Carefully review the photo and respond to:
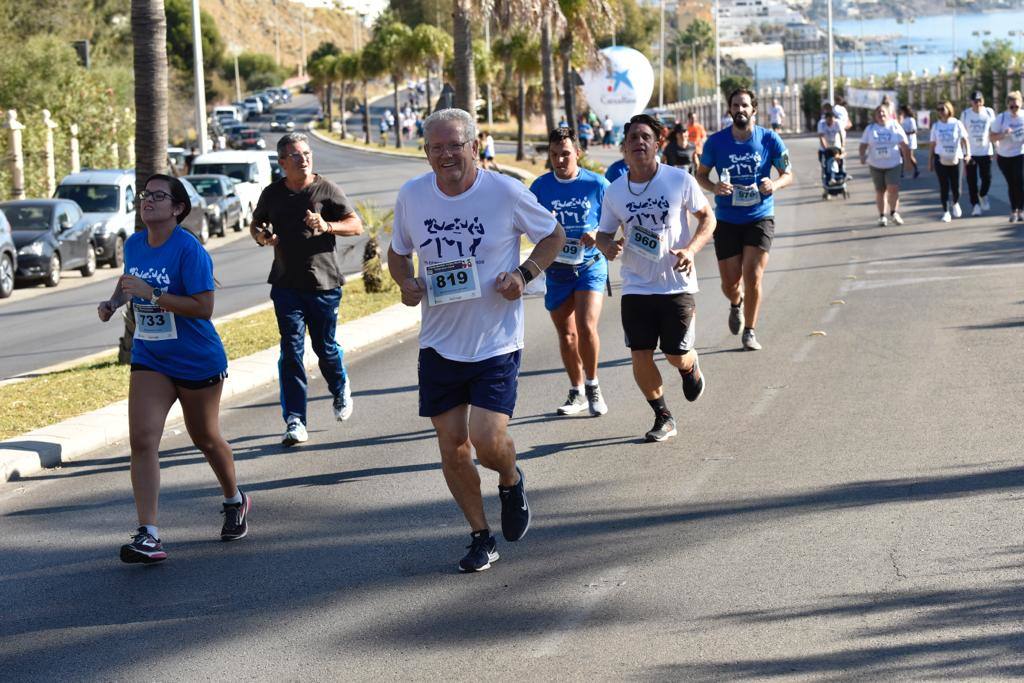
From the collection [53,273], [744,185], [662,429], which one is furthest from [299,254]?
[53,273]

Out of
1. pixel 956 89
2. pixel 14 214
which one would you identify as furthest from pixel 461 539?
pixel 956 89

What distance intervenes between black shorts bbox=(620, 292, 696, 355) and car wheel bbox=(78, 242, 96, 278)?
20.8 metres

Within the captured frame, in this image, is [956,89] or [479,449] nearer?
[479,449]

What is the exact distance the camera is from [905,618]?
5512 millimetres

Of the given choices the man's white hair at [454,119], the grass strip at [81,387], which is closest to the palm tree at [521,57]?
the grass strip at [81,387]

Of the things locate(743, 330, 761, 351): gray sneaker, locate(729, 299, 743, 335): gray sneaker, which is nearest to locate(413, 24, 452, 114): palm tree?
locate(729, 299, 743, 335): gray sneaker

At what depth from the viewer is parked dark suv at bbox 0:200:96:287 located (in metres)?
26.0

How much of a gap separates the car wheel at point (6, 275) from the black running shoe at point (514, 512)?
785 inches

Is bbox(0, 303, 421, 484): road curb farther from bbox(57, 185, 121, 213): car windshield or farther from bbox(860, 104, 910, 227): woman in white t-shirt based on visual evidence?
bbox(57, 185, 121, 213): car windshield

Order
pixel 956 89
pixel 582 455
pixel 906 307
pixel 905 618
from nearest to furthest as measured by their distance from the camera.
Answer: pixel 905 618 → pixel 582 455 → pixel 906 307 → pixel 956 89

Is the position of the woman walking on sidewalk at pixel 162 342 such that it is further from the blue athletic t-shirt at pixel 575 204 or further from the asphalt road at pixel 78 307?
the asphalt road at pixel 78 307

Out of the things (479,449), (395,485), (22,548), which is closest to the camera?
(479,449)

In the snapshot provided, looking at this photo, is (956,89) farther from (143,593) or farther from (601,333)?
(143,593)

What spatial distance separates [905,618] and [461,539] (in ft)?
7.81
